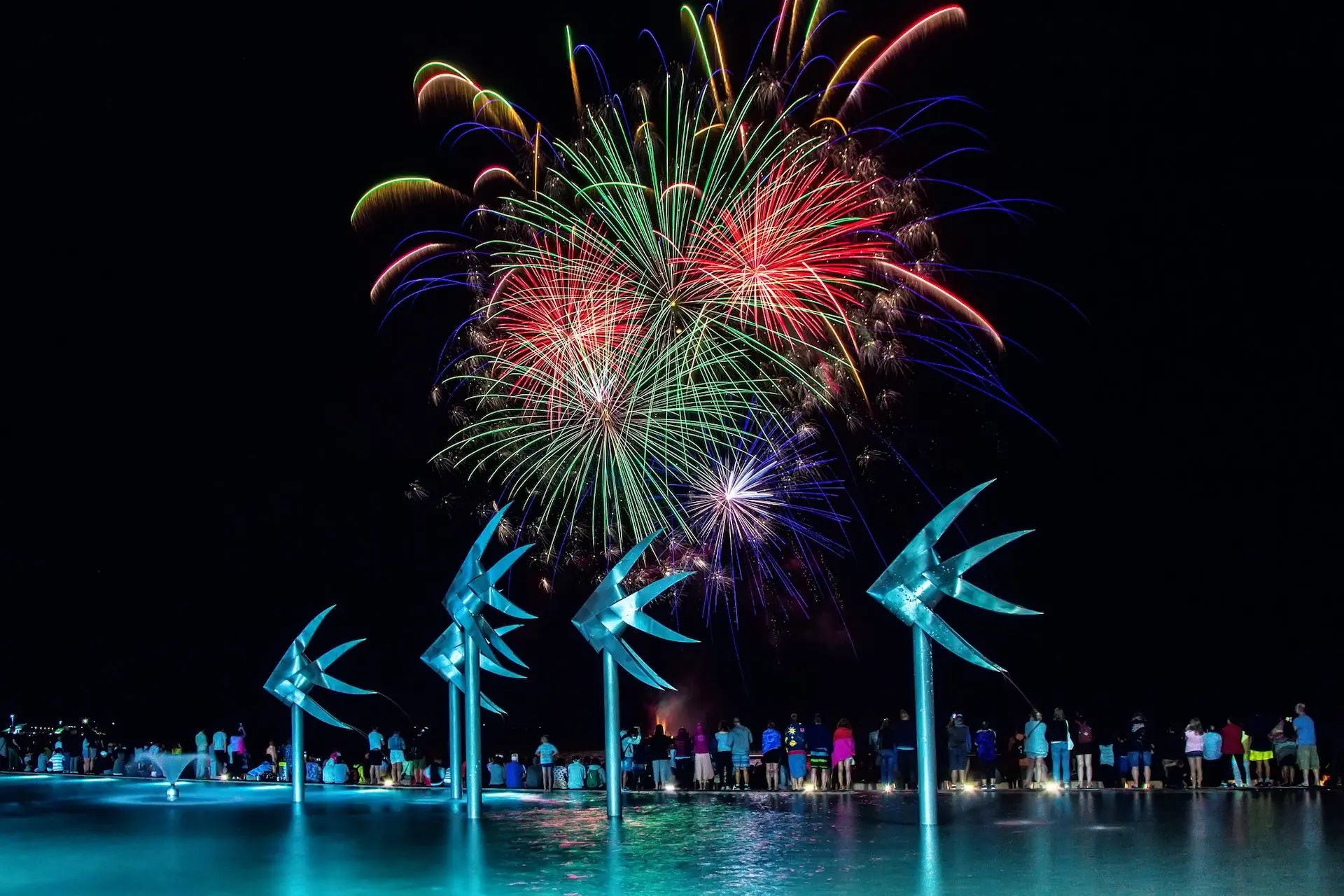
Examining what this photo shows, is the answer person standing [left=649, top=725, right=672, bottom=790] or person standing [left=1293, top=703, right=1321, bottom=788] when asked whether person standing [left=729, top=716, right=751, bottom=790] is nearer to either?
person standing [left=649, top=725, right=672, bottom=790]

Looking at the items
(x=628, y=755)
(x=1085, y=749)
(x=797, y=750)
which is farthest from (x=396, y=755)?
(x=1085, y=749)

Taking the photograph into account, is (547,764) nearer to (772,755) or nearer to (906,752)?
(772,755)

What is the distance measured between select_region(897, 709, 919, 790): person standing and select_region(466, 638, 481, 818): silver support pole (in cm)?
689

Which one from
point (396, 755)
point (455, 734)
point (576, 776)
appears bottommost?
point (576, 776)

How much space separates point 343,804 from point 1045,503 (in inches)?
1034

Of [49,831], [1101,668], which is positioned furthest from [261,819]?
[1101,668]

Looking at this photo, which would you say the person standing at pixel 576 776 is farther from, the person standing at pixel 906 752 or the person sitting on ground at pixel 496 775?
the person standing at pixel 906 752

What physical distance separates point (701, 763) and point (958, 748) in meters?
4.96

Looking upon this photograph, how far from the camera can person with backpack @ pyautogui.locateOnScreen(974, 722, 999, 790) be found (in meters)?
22.4

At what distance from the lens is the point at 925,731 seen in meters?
15.5

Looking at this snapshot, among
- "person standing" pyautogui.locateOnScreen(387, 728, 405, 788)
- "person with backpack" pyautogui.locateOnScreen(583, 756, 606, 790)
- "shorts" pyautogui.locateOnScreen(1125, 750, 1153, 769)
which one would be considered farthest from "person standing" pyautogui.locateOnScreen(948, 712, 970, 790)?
"person standing" pyautogui.locateOnScreen(387, 728, 405, 788)

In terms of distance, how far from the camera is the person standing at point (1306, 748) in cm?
2017

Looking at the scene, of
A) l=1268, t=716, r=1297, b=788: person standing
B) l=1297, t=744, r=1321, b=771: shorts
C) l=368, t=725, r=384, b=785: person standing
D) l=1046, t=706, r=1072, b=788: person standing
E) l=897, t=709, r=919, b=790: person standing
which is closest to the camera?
l=1297, t=744, r=1321, b=771: shorts

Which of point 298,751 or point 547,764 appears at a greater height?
point 298,751
